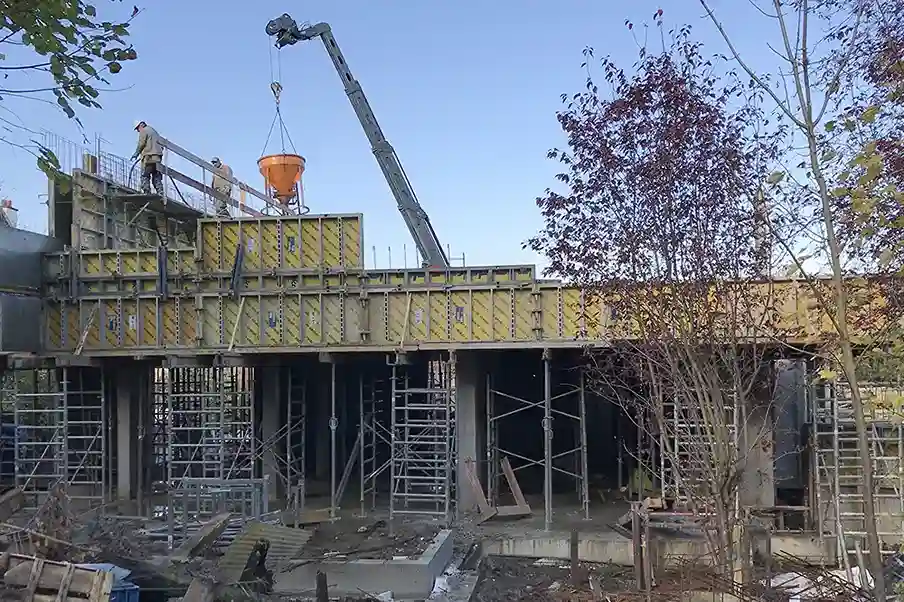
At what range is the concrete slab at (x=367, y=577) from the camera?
1331 cm

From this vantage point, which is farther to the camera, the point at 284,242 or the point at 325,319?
the point at 284,242

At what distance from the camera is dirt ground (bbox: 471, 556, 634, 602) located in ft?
43.3

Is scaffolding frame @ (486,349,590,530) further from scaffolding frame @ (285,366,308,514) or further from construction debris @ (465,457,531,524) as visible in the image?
scaffolding frame @ (285,366,308,514)

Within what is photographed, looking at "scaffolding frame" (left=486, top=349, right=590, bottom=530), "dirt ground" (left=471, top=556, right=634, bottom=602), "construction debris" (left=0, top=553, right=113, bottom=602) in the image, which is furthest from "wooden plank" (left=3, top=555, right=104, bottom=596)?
"scaffolding frame" (left=486, top=349, right=590, bottom=530)

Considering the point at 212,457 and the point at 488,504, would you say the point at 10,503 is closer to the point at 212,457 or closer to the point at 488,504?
the point at 212,457

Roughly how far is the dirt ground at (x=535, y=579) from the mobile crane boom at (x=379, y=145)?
8.82 m

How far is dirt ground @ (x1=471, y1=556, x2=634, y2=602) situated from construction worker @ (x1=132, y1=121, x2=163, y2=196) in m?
13.1

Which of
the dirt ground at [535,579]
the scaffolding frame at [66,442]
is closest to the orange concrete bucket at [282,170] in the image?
the scaffolding frame at [66,442]

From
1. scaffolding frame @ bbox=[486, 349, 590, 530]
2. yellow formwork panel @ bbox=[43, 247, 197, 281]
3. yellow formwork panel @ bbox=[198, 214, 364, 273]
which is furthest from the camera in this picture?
yellow formwork panel @ bbox=[43, 247, 197, 281]

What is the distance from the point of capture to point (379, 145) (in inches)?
878

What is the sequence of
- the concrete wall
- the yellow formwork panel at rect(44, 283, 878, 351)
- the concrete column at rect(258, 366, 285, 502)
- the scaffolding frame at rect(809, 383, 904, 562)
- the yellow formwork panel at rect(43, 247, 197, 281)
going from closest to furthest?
1. the scaffolding frame at rect(809, 383, 904, 562)
2. the yellow formwork panel at rect(44, 283, 878, 351)
3. the concrete wall
4. the yellow formwork panel at rect(43, 247, 197, 281)
5. the concrete column at rect(258, 366, 285, 502)

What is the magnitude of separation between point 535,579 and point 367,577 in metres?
3.08

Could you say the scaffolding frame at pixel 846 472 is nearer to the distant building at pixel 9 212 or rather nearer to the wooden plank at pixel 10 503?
the wooden plank at pixel 10 503

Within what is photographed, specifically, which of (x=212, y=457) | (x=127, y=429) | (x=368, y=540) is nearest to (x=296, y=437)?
(x=212, y=457)
